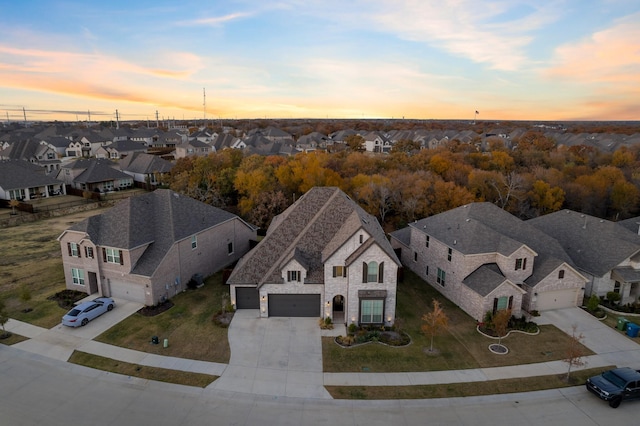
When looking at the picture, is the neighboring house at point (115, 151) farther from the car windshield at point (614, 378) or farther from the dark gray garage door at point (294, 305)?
the car windshield at point (614, 378)

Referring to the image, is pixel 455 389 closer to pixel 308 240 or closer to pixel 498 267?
pixel 498 267

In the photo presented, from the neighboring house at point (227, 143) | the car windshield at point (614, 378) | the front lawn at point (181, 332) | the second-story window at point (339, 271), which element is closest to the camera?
the car windshield at point (614, 378)

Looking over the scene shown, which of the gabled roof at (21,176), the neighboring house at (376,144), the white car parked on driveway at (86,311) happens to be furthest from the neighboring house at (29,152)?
the neighboring house at (376,144)

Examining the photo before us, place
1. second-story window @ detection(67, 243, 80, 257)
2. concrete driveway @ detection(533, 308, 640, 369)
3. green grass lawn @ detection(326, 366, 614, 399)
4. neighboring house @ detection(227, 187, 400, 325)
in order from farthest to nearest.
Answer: second-story window @ detection(67, 243, 80, 257)
neighboring house @ detection(227, 187, 400, 325)
concrete driveway @ detection(533, 308, 640, 369)
green grass lawn @ detection(326, 366, 614, 399)

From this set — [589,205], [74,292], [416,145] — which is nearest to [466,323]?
[74,292]

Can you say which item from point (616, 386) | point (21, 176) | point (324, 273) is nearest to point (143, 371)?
point (324, 273)

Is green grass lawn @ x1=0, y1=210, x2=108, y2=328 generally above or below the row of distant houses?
below

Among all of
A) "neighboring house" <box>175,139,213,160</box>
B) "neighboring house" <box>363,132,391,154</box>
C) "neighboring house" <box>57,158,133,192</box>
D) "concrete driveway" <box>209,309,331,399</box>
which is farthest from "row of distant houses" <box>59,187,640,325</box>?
"neighboring house" <box>363,132,391,154</box>

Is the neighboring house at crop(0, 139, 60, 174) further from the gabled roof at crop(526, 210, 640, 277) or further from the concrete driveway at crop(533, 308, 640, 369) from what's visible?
the concrete driveway at crop(533, 308, 640, 369)
